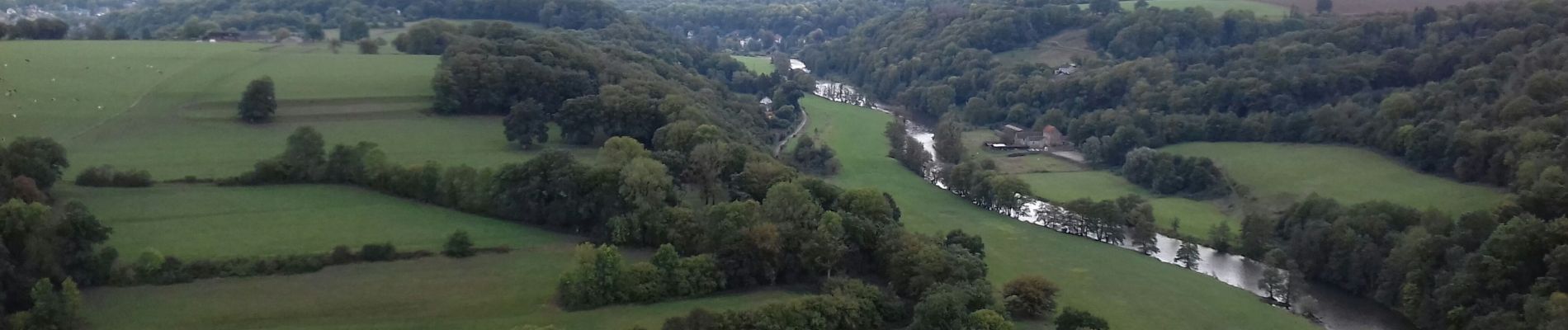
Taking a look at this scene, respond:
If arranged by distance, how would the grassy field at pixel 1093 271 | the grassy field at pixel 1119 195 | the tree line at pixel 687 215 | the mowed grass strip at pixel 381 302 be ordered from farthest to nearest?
the grassy field at pixel 1119 195, the grassy field at pixel 1093 271, the tree line at pixel 687 215, the mowed grass strip at pixel 381 302

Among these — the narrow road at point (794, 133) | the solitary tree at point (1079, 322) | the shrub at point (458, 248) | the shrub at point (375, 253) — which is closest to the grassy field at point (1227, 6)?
the narrow road at point (794, 133)

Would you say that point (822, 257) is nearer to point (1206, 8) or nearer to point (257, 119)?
point (257, 119)

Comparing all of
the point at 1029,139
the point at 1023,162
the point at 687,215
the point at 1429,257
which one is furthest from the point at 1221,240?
the point at 1029,139

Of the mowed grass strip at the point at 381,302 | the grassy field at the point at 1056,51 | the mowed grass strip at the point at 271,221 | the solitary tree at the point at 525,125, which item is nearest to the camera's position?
the mowed grass strip at the point at 381,302

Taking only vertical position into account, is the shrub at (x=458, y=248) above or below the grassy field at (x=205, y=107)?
below

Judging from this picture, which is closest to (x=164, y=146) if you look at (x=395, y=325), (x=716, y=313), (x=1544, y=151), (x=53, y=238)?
(x=53, y=238)

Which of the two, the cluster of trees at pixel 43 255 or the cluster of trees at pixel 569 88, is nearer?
the cluster of trees at pixel 43 255

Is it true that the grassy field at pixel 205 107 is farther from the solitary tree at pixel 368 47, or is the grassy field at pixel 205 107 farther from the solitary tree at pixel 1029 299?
the solitary tree at pixel 1029 299
